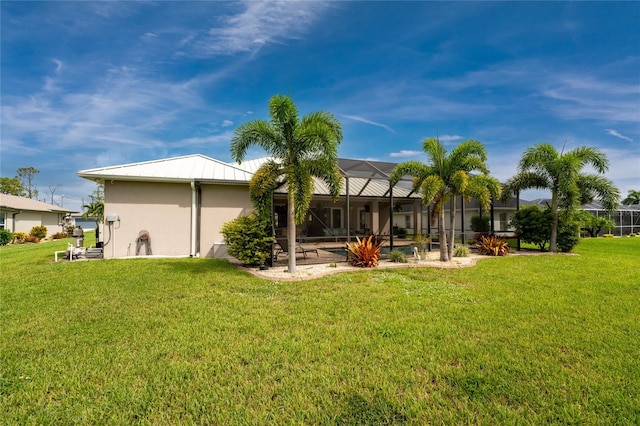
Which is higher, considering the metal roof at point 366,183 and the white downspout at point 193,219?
the metal roof at point 366,183

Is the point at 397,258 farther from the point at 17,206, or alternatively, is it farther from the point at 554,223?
the point at 17,206

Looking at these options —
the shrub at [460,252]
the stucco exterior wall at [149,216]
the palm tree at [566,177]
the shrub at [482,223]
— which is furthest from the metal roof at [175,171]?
the shrub at [482,223]

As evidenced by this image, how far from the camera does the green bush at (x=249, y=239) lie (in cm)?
1047

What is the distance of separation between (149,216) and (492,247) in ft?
53.9

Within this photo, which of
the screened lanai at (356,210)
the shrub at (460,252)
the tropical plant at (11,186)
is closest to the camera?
the shrub at (460,252)

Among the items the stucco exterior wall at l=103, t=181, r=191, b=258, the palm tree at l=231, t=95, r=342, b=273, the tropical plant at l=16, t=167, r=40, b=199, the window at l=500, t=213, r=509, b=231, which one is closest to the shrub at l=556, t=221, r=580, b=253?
the window at l=500, t=213, r=509, b=231

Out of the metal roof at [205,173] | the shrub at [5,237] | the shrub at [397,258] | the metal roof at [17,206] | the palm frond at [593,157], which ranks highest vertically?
the palm frond at [593,157]

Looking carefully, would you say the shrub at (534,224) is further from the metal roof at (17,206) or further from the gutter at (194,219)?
the metal roof at (17,206)

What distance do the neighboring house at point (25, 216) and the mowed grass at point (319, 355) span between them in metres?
24.3

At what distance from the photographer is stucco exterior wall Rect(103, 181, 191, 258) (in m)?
12.2

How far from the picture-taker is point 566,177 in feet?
45.9

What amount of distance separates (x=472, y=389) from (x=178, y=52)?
47.3 feet

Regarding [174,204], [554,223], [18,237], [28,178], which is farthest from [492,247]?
[28,178]

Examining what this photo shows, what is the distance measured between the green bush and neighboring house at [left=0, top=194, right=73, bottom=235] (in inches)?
979
